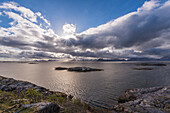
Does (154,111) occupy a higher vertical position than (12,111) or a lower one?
lower

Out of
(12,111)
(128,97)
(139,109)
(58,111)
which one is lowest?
(128,97)

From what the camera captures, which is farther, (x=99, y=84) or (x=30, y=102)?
(x=99, y=84)

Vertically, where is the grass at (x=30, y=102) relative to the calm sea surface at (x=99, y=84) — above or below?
above

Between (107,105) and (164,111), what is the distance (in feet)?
34.7

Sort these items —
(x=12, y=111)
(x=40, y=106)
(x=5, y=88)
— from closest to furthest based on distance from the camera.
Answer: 1. (x=12, y=111)
2. (x=40, y=106)
3. (x=5, y=88)

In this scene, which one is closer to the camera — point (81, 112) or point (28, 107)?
point (28, 107)

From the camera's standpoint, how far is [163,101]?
1524 centimetres

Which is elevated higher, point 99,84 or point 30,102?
point 30,102

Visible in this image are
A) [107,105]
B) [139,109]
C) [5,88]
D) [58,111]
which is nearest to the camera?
[58,111]

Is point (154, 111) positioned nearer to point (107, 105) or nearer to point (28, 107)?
point (107, 105)

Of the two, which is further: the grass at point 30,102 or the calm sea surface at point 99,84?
the calm sea surface at point 99,84

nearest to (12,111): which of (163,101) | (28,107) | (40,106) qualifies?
(28,107)

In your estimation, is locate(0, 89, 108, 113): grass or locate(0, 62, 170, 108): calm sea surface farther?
locate(0, 62, 170, 108): calm sea surface

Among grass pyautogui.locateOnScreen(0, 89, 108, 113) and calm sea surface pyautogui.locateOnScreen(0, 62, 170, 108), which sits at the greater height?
grass pyautogui.locateOnScreen(0, 89, 108, 113)
